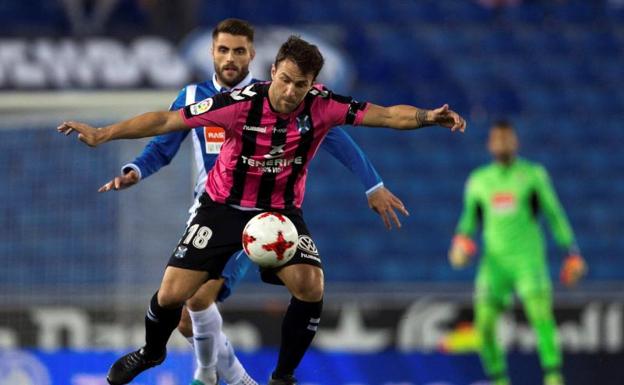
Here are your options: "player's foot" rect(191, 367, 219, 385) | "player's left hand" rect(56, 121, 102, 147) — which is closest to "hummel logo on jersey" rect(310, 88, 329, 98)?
"player's left hand" rect(56, 121, 102, 147)

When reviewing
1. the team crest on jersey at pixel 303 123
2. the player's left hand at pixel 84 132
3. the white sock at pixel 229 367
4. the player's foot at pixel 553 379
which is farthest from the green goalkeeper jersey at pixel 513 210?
the player's left hand at pixel 84 132

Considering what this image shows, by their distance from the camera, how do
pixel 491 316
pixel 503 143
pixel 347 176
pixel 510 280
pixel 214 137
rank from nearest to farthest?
pixel 214 137 → pixel 491 316 → pixel 510 280 → pixel 503 143 → pixel 347 176

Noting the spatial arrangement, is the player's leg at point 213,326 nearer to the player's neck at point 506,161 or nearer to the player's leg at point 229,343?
the player's leg at point 229,343

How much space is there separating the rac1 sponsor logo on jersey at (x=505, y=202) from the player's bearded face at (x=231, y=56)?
4059mm

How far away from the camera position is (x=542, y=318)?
31.2 feet

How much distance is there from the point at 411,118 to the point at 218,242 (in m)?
1.11

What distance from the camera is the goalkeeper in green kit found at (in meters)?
9.77

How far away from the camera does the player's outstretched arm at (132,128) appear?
566 cm

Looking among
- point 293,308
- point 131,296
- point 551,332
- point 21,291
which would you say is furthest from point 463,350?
point 293,308

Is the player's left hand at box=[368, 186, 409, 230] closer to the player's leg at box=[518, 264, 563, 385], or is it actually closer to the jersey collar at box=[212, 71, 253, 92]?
the jersey collar at box=[212, 71, 253, 92]

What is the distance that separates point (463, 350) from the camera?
10.3m

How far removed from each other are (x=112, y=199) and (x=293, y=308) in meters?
5.12

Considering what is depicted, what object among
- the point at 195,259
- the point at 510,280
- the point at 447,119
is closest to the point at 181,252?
Result: the point at 195,259

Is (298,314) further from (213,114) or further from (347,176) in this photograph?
(347,176)
